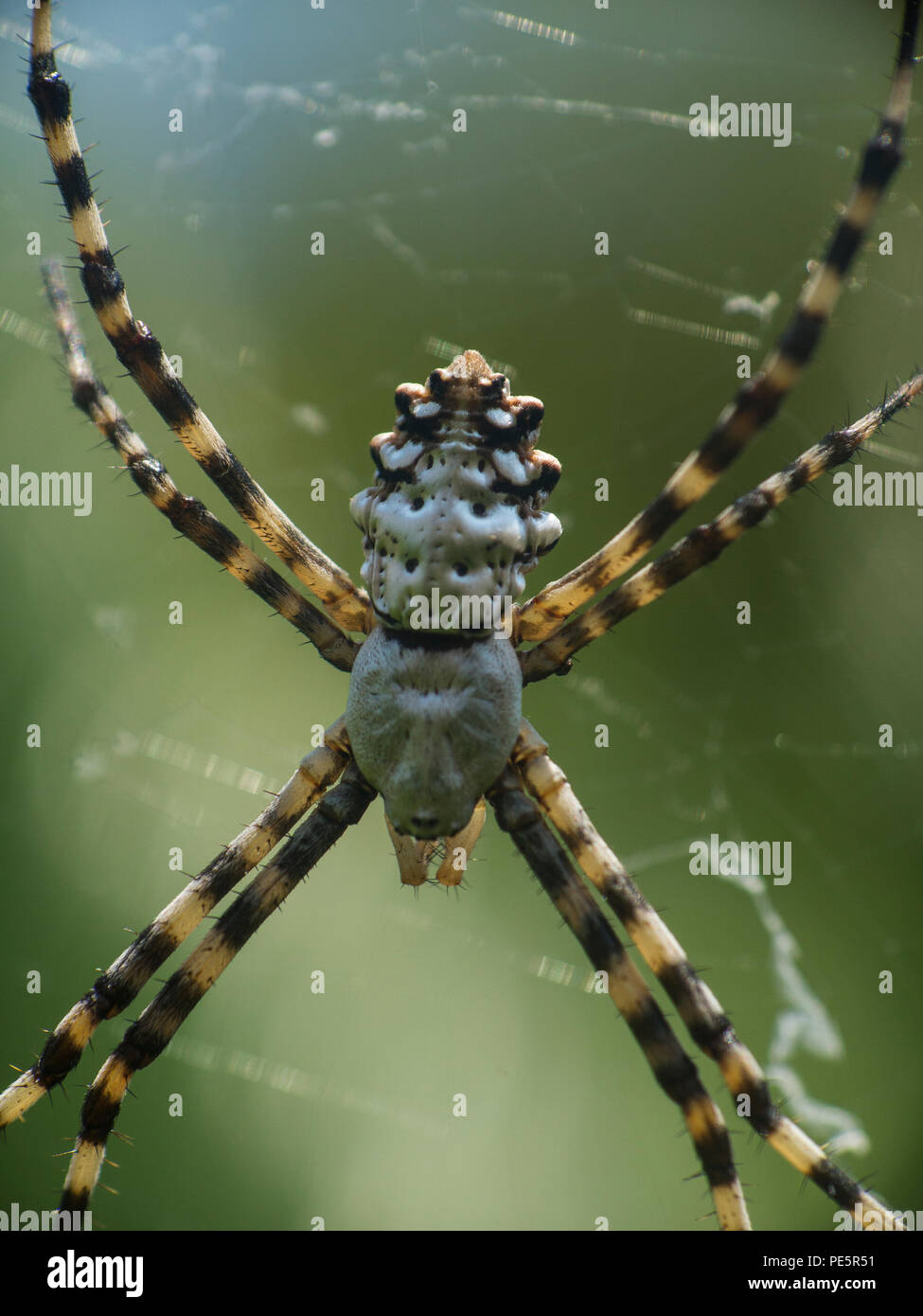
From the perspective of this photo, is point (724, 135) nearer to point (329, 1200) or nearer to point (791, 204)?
point (791, 204)

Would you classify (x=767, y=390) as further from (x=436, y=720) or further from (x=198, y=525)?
(x=198, y=525)

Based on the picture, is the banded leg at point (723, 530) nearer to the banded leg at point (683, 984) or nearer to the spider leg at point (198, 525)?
the banded leg at point (683, 984)

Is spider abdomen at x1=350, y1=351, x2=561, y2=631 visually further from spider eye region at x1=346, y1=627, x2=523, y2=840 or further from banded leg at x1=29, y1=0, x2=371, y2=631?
banded leg at x1=29, y1=0, x2=371, y2=631

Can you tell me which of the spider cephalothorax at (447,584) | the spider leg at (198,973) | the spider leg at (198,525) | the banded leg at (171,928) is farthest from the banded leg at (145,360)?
the spider leg at (198,973)

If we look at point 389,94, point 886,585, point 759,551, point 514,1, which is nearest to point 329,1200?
point 759,551

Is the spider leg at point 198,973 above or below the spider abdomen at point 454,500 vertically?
below

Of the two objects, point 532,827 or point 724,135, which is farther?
point 724,135

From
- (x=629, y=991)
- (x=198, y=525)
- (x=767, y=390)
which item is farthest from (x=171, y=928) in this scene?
(x=767, y=390)
